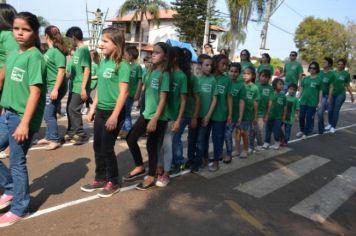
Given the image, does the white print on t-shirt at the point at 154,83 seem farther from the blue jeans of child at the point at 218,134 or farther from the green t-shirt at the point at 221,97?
the blue jeans of child at the point at 218,134

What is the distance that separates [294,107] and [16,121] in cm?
647

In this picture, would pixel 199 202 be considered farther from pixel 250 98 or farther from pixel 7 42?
pixel 7 42

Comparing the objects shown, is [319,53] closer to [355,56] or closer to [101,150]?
[355,56]

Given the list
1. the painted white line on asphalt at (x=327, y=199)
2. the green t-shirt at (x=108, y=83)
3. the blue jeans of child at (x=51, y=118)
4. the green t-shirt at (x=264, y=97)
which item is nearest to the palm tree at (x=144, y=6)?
the green t-shirt at (x=264, y=97)

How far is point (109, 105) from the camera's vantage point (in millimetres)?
4426

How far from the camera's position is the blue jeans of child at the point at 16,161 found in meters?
3.59

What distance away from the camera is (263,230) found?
4.12 meters

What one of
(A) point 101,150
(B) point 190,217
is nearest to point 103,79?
(A) point 101,150

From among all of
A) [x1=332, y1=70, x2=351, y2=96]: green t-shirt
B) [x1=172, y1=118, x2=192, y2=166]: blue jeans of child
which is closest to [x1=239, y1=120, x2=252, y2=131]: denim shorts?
[x1=172, y1=118, x2=192, y2=166]: blue jeans of child

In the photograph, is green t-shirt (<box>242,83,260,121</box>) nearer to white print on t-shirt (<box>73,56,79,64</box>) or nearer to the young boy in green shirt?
the young boy in green shirt

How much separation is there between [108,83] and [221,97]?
6.57ft

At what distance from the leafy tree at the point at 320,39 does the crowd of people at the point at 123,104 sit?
5601 cm

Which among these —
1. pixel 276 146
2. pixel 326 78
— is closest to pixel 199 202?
pixel 276 146

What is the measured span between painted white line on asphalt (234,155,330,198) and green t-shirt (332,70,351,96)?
359cm
